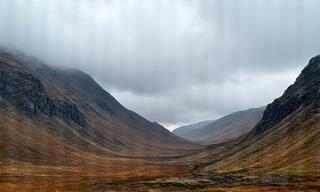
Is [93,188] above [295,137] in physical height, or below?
below

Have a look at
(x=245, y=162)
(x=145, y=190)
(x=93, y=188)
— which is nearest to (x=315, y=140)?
(x=245, y=162)

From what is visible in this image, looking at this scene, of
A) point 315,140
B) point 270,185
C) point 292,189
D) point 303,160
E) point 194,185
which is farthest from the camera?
point 315,140

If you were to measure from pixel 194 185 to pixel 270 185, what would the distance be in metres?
25.3

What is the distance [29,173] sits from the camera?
197 m

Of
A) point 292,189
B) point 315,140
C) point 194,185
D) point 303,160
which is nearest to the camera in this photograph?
point 292,189

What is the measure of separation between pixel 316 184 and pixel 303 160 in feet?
129

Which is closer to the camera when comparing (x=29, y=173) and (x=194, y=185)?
(x=194, y=185)

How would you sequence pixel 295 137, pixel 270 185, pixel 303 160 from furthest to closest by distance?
pixel 295 137
pixel 303 160
pixel 270 185

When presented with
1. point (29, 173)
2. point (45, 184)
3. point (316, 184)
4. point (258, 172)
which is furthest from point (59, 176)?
point (316, 184)

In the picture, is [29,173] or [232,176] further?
[29,173]

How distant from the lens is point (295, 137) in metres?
195

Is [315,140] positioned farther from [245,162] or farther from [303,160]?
[245,162]

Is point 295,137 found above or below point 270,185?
above

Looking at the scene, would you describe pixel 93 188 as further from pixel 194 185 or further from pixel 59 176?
pixel 59 176
